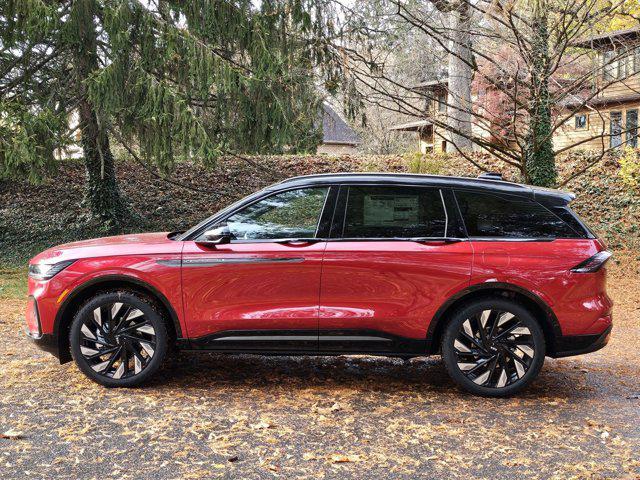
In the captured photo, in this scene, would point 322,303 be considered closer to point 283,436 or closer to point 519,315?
point 283,436

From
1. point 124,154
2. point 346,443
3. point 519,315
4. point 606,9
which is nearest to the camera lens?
point 346,443

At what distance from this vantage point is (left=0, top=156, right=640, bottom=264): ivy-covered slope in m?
16.2

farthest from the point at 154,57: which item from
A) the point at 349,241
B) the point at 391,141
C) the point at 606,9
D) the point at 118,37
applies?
the point at 391,141

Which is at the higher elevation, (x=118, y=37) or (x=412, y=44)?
(x=412, y=44)

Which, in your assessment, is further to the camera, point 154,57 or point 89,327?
point 154,57

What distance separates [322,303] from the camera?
543cm

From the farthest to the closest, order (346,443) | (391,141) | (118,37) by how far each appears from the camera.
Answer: (391,141) → (118,37) → (346,443)

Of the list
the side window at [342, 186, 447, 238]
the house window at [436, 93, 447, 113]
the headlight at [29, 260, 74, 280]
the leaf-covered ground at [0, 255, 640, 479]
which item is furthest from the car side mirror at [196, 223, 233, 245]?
the house window at [436, 93, 447, 113]

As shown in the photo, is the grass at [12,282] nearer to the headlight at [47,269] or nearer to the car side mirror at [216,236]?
the headlight at [47,269]

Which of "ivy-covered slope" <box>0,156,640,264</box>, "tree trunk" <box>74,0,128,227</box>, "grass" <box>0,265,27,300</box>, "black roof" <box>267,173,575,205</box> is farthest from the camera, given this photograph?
"ivy-covered slope" <box>0,156,640,264</box>

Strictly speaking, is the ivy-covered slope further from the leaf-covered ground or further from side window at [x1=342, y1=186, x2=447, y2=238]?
side window at [x1=342, y1=186, x2=447, y2=238]

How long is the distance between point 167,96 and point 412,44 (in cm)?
1120

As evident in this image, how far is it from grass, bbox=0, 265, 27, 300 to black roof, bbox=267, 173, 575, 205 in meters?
7.89

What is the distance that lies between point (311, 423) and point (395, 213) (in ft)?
6.05
